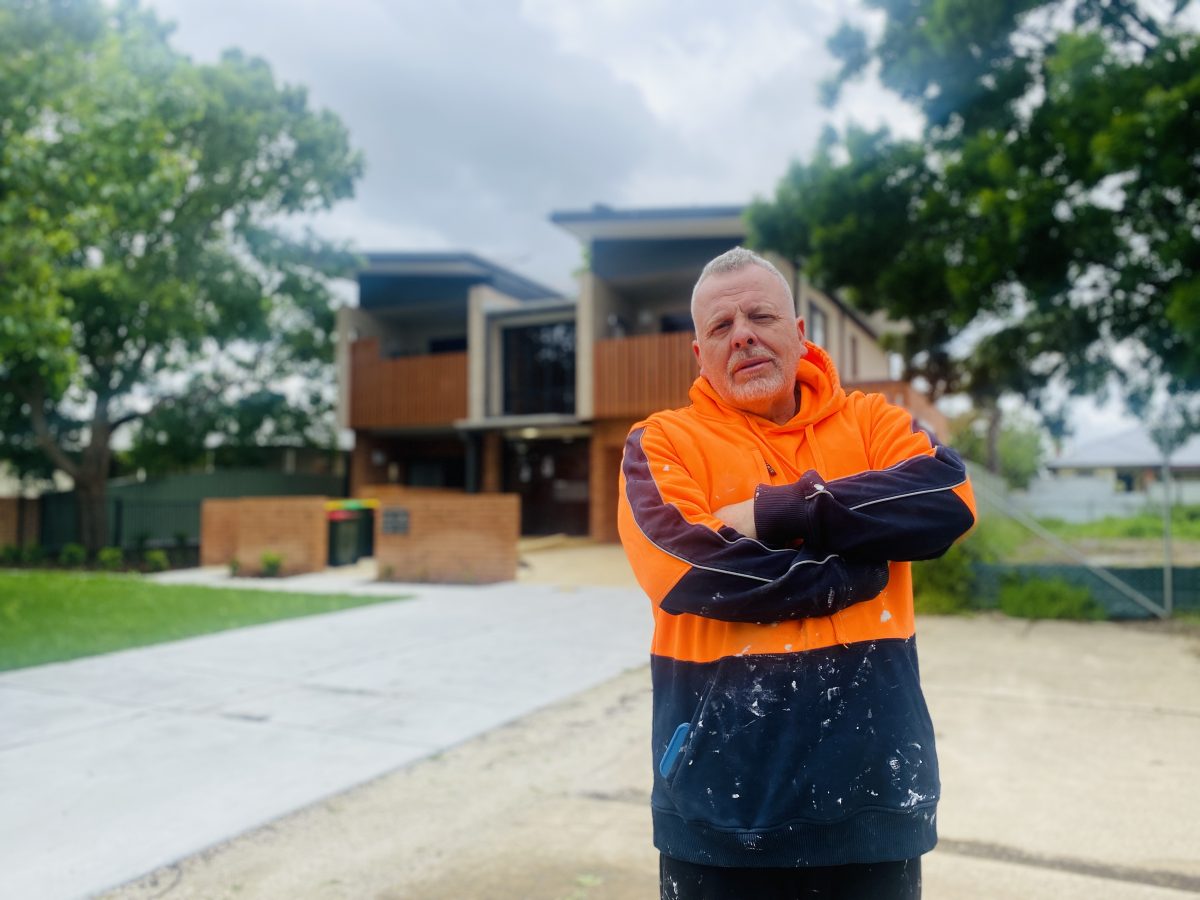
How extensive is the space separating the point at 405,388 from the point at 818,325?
Result: 31.0 feet

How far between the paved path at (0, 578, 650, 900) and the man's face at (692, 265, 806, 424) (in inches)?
117

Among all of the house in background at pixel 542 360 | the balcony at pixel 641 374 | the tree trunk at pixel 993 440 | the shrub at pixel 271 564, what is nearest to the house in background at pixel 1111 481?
the tree trunk at pixel 993 440

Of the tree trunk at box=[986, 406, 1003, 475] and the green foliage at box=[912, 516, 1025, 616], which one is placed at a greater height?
the tree trunk at box=[986, 406, 1003, 475]

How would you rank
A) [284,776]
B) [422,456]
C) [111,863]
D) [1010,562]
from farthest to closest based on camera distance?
[422,456], [1010,562], [284,776], [111,863]

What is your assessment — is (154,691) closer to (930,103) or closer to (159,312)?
(930,103)

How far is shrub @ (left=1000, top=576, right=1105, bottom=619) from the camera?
9.27 metres

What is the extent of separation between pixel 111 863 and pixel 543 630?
5.63 metres

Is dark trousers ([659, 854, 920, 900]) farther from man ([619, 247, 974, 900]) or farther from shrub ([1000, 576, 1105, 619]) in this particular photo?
shrub ([1000, 576, 1105, 619])

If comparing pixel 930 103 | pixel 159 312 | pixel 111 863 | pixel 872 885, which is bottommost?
pixel 111 863

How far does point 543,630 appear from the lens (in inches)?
353

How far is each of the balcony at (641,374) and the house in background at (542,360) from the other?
→ 3 cm

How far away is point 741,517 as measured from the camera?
184 centimetres

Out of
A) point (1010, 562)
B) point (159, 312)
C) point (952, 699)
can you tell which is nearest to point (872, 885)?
point (952, 699)

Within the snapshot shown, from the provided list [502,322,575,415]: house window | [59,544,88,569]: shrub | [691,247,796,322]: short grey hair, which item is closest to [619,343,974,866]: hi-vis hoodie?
[691,247,796,322]: short grey hair
